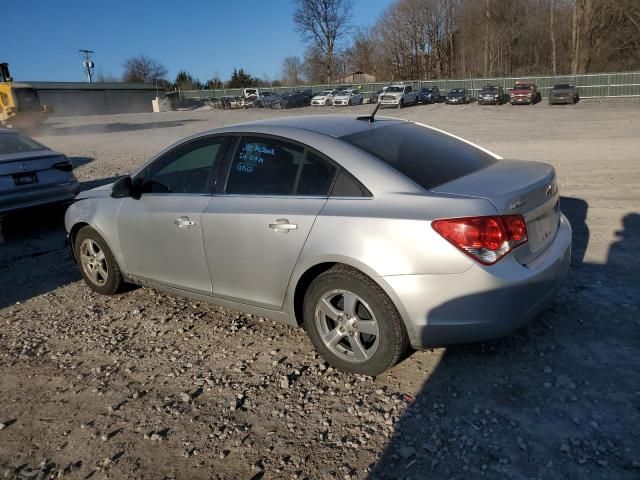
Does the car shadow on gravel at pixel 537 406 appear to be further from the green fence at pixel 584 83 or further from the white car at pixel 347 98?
the green fence at pixel 584 83

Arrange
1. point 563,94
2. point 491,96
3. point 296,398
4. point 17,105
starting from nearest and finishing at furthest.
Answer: point 296,398
point 17,105
point 563,94
point 491,96

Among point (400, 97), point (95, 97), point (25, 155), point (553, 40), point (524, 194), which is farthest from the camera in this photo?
point (95, 97)

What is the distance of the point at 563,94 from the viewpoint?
3862 cm

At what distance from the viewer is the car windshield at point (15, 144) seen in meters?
7.33

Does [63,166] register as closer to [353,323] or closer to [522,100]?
[353,323]

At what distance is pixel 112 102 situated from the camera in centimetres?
6981

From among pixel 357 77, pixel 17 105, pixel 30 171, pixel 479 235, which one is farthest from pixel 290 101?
pixel 479 235

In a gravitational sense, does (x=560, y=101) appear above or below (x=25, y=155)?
below

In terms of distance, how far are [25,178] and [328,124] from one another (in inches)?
207

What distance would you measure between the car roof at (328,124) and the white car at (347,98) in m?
43.0

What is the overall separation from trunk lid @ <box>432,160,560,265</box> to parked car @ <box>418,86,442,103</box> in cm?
4518

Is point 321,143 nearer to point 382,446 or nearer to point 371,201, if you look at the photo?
point 371,201

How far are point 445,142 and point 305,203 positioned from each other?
4.47ft

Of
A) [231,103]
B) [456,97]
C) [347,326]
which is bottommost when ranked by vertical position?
[347,326]
